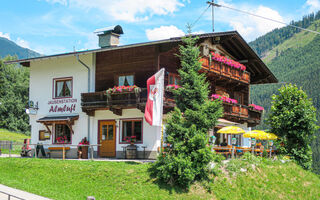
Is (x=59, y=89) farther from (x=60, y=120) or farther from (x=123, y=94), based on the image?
(x=123, y=94)

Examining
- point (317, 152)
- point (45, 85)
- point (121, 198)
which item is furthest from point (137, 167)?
point (317, 152)

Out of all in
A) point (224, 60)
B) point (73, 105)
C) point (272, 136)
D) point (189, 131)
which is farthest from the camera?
point (224, 60)

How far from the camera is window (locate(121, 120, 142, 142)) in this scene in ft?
72.2

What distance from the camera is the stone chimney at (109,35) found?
26.0 m

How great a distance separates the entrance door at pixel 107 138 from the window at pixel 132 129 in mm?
694

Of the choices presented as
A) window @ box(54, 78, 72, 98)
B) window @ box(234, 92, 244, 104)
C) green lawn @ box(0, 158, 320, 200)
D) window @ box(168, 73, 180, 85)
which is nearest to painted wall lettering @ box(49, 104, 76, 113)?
window @ box(54, 78, 72, 98)

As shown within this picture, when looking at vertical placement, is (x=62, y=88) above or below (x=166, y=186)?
above

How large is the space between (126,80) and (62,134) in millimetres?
5888

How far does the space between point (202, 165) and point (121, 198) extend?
361 cm

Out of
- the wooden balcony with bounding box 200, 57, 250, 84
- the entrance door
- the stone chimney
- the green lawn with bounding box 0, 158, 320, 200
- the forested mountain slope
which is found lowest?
the green lawn with bounding box 0, 158, 320, 200

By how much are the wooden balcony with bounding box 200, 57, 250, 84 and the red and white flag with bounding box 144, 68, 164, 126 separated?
7.09 metres

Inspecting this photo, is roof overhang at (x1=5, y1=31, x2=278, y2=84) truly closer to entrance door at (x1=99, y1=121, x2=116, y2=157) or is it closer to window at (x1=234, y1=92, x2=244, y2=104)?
window at (x1=234, y1=92, x2=244, y2=104)

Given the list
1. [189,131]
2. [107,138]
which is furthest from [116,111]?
[189,131]

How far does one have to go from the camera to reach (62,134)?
81.4 feet
